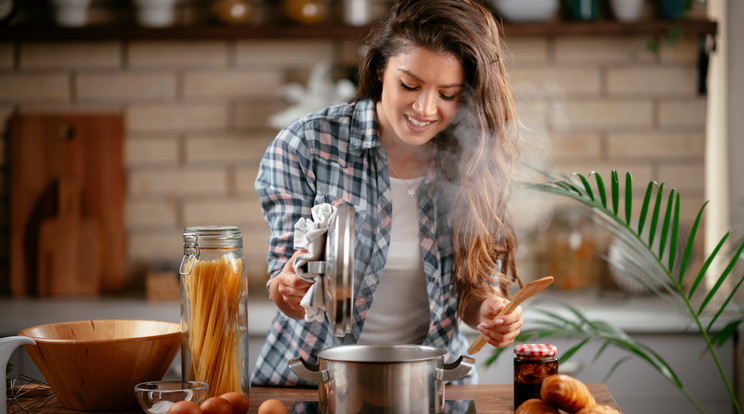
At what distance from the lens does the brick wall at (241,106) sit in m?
2.94

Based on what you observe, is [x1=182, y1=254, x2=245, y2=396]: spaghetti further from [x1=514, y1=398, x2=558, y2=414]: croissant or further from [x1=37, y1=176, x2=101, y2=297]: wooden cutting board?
[x1=37, y1=176, x2=101, y2=297]: wooden cutting board

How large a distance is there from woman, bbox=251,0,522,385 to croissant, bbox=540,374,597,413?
45 cm

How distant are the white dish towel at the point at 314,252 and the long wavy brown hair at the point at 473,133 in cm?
51

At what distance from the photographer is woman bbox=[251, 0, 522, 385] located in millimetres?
1480

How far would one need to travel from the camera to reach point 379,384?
0.99 m

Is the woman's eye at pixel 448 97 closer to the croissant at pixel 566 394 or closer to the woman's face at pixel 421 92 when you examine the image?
the woman's face at pixel 421 92

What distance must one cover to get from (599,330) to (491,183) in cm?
57

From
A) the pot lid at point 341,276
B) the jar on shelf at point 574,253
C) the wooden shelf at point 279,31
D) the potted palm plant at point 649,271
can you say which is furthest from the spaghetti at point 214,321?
the jar on shelf at point 574,253

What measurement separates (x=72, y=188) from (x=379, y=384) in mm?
2307


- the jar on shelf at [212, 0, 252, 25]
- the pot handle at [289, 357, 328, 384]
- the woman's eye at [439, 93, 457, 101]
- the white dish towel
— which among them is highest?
the jar on shelf at [212, 0, 252, 25]

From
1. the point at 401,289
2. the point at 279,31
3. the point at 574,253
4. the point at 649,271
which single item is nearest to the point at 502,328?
the point at 401,289

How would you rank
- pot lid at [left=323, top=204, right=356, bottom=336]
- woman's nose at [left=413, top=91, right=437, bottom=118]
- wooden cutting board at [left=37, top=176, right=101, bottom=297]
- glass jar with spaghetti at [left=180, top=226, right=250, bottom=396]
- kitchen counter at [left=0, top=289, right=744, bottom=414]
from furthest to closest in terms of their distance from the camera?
wooden cutting board at [left=37, top=176, right=101, bottom=297], kitchen counter at [left=0, top=289, right=744, bottom=414], woman's nose at [left=413, top=91, right=437, bottom=118], glass jar with spaghetti at [left=180, top=226, right=250, bottom=396], pot lid at [left=323, top=204, right=356, bottom=336]

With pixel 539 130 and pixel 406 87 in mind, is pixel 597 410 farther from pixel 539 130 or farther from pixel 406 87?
pixel 539 130

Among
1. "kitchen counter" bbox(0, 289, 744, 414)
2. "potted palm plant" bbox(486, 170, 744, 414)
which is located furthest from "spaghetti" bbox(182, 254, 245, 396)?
"kitchen counter" bbox(0, 289, 744, 414)
